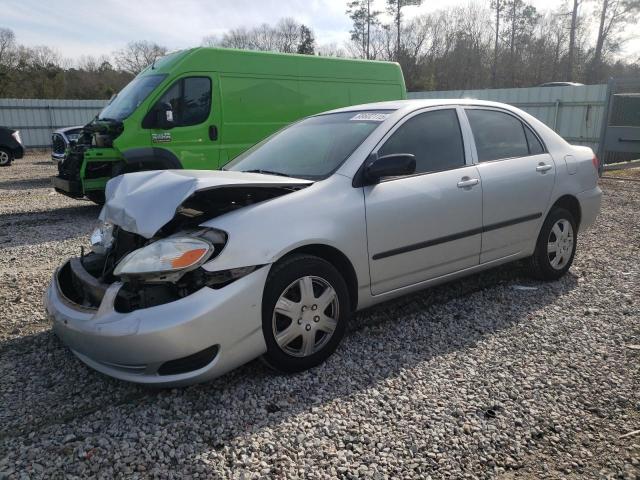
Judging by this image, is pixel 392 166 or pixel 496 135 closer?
pixel 392 166

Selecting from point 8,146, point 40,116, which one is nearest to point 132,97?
point 8,146

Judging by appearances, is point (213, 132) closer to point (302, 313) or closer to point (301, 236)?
point (301, 236)

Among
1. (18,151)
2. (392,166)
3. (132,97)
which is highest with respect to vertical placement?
(132,97)

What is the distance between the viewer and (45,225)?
782cm

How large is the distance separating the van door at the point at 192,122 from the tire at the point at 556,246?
536 centimetres

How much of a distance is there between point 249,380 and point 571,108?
1507 centimetres

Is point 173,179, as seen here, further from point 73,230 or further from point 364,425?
point 73,230

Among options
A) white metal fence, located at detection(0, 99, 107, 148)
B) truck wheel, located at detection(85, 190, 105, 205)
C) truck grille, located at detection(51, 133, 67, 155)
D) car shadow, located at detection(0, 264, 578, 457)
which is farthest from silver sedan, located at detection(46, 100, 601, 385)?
white metal fence, located at detection(0, 99, 107, 148)

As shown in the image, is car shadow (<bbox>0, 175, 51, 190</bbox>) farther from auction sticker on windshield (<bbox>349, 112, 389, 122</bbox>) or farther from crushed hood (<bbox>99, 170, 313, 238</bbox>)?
auction sticker on windshield (<bbox>349, 112, 389, 122</bbox>)

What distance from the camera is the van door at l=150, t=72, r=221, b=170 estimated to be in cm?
773

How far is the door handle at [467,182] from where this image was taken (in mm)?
3818

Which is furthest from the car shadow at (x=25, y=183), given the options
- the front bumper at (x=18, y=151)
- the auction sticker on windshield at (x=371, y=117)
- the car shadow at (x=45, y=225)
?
the auction sticker on windshield at (x=371, y=117)

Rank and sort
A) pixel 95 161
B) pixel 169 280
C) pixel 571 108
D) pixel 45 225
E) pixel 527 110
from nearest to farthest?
pixel 169 280 < pixel 95 161 < pixel 45 225 < pixel 571 108 < pixel 527 110

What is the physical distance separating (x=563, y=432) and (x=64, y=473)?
7.78 ft
